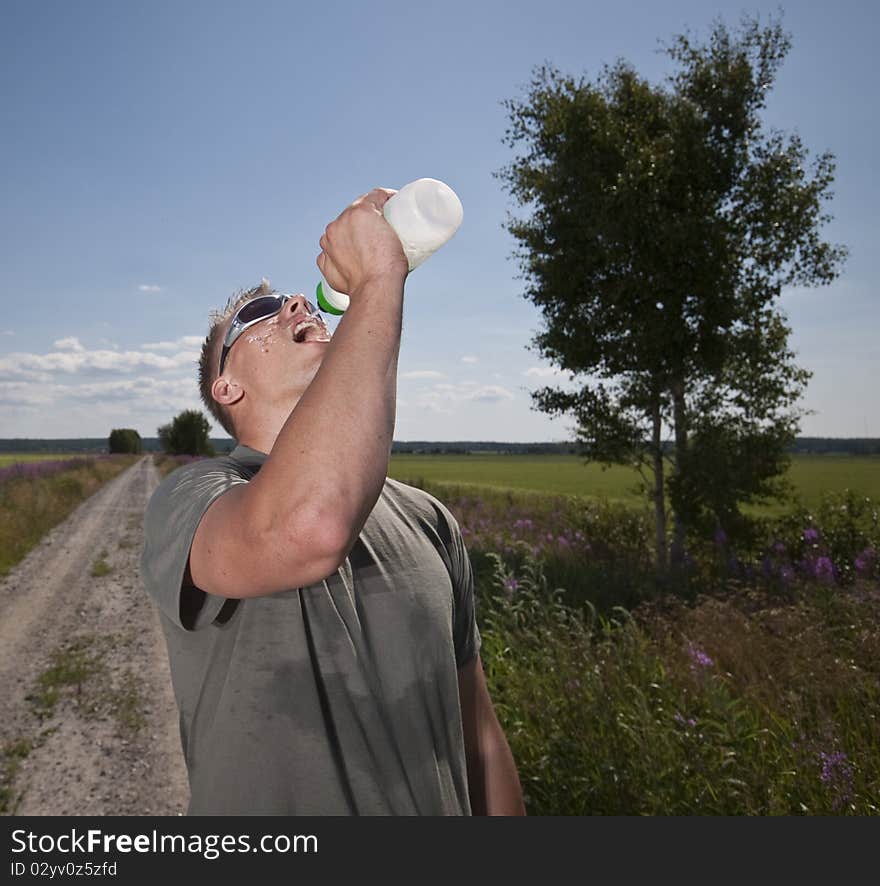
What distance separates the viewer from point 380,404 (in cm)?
140

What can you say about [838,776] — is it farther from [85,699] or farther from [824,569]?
[85,699]

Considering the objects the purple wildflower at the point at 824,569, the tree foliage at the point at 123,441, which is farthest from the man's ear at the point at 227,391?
the tree foliage at the point at 123,441

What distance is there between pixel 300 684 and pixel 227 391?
0.87 m

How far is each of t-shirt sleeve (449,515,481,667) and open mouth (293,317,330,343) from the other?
2.13 feet

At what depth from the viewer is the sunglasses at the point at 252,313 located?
221 cm

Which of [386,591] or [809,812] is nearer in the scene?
[386,591]

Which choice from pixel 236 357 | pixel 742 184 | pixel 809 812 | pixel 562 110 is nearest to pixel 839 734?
pixel 809 812

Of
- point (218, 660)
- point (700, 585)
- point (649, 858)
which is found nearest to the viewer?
point (218, 660)

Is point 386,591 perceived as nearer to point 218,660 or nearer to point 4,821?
point 218,660

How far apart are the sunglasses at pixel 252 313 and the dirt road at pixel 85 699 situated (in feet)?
14.4

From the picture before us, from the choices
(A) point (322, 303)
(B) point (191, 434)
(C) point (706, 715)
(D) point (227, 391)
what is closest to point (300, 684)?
(D) point (227, 391)

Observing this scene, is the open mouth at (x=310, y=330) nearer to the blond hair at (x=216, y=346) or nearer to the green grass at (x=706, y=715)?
the blond hair at (x=216, y=346)

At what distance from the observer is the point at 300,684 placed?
1.69 meters

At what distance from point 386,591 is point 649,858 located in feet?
4.29
